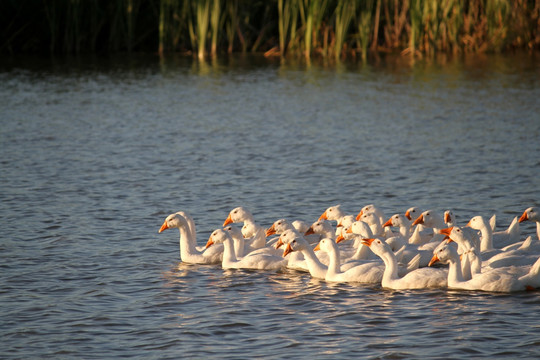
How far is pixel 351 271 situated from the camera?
1042cm

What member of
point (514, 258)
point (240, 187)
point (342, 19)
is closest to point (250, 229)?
point (514, 258)

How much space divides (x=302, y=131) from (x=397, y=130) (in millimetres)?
2216

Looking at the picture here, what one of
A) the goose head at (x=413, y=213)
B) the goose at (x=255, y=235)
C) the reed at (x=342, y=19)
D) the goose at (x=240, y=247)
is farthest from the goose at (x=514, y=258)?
the reed at (x=342, y=19)

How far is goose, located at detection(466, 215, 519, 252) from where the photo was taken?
11.2 meters

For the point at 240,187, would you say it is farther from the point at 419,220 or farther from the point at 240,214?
the point at 419,220

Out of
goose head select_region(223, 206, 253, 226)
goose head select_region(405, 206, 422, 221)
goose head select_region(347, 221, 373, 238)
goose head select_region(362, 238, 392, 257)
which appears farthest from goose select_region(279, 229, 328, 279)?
goose head select_region(405, 206, 422, 221)

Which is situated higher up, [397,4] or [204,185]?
[397,4]

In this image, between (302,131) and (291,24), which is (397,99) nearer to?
(302,131)

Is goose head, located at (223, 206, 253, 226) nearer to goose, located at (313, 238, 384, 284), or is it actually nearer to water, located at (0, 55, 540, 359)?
water, located at (0, 55, 540, 359)

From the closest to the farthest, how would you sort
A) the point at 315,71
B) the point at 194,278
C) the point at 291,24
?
the point at 194,278, the point at 315,71, the point at 291,24

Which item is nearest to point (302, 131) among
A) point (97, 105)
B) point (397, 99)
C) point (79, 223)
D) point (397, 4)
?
point (397, 99)

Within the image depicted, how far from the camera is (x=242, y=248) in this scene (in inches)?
456

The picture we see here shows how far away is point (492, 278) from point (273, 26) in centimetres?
2806

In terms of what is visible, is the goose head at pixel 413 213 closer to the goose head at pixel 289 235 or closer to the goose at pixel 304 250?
the goose at pixel 304 250
